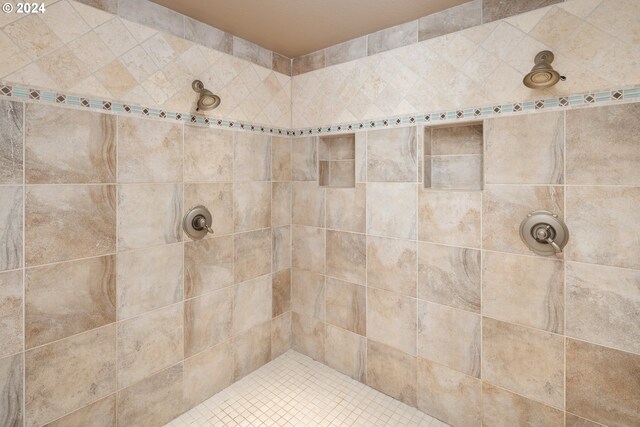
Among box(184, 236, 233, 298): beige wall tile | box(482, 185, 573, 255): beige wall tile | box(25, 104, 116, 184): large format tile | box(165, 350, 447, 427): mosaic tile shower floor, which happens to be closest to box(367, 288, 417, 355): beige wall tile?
box(165, 350, 447, 427): mosaic tile shower floor

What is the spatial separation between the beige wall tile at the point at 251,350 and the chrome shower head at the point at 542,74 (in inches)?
77.8

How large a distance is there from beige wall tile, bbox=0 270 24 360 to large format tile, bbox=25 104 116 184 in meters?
0.37

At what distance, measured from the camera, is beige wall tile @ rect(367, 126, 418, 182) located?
1682 mm

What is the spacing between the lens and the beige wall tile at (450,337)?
1.52 metres

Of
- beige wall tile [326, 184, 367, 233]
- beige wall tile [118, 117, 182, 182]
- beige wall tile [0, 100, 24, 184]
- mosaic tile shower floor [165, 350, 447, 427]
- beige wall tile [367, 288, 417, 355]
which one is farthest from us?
beige wall tile [326, 184, 367, 233]

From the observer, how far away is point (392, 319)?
1782mm

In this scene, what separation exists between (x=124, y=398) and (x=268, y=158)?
59.2 inches

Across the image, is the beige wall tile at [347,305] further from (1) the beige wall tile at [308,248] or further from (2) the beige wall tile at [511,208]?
(2) the beige wall tile at [511,208]

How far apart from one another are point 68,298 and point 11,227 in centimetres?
34

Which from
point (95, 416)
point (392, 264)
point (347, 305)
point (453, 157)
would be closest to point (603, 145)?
point (453, 157)

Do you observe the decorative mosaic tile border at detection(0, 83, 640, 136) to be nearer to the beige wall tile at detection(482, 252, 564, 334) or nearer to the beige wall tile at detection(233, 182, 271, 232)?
the beige wall tile at detection(233, 182, 271, 232)

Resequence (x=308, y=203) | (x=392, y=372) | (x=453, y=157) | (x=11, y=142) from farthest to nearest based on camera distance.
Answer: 1. (x=308, y=203)
2. (x=392, y=372)
3. (x=453, y=157)
4. (x=11, y=142)

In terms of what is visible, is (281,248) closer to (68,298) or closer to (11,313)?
(68,298)

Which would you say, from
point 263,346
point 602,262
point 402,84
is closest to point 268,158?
point 402,84
